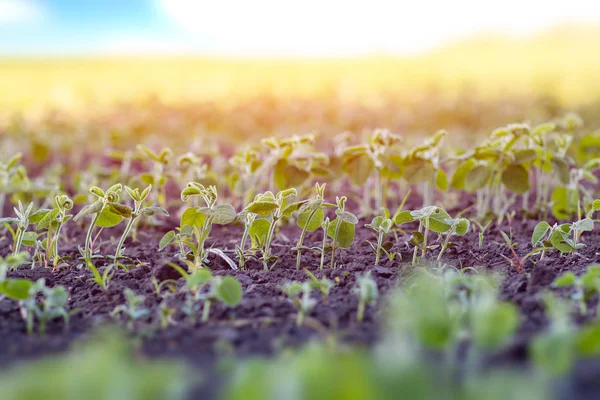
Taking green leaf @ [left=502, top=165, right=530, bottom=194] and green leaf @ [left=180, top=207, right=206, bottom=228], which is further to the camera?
green leaf @ [left=502, top=165, right=530, bottom=194]

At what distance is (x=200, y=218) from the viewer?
2.35 meters

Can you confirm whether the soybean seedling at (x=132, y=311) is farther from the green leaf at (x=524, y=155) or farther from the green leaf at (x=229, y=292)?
the green leaf at (x=524, y=155)

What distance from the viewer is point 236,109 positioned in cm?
838

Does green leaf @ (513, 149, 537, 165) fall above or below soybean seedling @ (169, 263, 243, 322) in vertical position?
above

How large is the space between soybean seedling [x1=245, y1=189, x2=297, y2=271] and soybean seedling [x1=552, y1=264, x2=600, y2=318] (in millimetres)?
927

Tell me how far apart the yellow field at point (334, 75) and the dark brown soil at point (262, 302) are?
6.02 m

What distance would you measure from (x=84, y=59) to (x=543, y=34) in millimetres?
12237

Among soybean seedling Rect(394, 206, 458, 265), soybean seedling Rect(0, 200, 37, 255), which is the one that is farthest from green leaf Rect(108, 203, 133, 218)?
soybean seedling Rect(394, 206, 458, 265)

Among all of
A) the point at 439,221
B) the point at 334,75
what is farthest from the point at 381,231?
the point at 334,75

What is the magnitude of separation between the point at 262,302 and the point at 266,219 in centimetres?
57

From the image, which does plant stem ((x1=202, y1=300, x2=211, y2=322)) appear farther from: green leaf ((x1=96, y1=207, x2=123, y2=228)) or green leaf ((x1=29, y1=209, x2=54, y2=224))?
green leaf ((x1=29, y1=209, x2=54, y2=224))

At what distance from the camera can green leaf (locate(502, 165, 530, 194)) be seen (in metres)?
2.94

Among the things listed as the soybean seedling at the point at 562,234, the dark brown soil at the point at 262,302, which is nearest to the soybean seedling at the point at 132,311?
the dark brown soil at the point at 262,302

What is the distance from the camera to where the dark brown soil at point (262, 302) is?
60.9 inches
